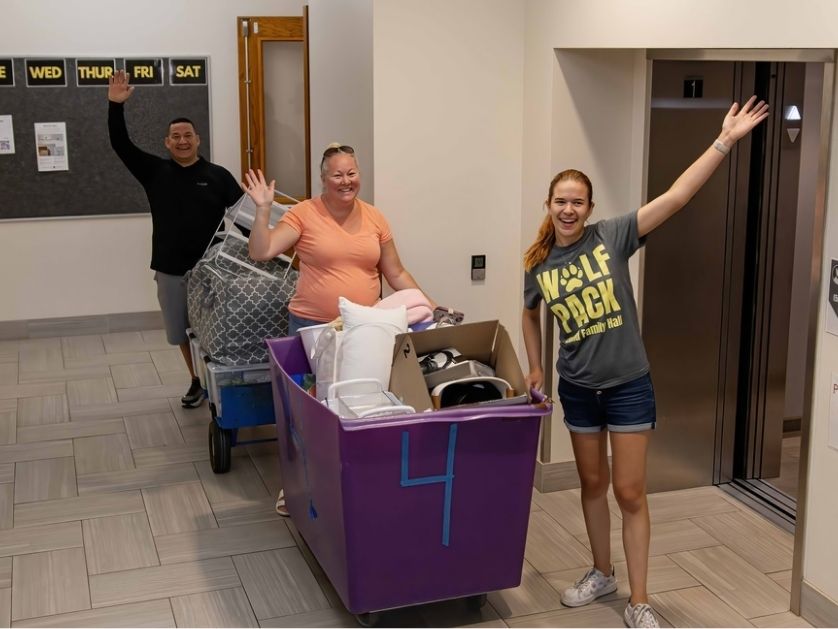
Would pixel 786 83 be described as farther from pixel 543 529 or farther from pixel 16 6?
pixel 16 6

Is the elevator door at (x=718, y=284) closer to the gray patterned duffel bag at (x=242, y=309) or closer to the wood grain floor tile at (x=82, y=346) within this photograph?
the gray patterned duffel bag at (x=242, y=309)

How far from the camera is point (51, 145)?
752 cm

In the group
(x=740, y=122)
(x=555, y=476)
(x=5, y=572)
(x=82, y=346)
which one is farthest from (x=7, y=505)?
(x=740, y=122)

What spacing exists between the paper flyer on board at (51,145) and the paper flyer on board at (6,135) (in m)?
0.17

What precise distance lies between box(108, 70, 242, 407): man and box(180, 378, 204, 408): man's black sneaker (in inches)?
20.4

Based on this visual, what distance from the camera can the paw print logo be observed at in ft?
11.2

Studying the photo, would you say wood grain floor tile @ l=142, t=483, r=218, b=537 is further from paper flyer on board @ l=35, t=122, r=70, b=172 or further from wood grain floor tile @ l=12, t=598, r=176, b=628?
paper flyer on board @ l=35, t=122, r=70, b=172

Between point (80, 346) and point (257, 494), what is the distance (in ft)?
10.7

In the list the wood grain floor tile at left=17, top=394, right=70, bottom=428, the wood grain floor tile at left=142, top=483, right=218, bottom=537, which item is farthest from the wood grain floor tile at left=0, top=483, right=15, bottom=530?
the wood grain floor tile at left=17, top=394, right=70, bottom=428

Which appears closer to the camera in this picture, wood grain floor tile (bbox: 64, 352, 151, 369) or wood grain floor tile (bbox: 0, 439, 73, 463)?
wood grain floor tile (bbox: 0, 439, 73, 463)

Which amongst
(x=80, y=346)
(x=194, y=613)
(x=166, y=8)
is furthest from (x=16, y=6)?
(x=194, y=613)

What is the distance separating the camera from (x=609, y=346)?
341 centimetres

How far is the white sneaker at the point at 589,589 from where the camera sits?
3.73 metres

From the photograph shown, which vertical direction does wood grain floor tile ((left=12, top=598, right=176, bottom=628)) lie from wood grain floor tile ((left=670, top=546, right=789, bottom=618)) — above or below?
below
